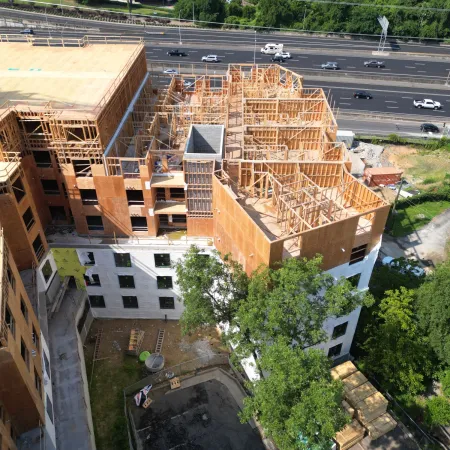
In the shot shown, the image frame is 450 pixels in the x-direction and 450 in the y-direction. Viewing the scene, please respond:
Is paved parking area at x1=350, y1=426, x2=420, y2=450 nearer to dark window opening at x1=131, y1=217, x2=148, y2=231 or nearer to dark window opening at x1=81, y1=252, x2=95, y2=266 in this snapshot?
dark window opening at x1=131, y1=217, x2=148, y2=231

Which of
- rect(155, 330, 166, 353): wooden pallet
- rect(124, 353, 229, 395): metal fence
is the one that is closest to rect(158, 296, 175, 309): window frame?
rect(155, 330, 166, 353): wooden pallet

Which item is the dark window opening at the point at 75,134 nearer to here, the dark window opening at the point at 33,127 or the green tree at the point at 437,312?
the dark window opening at the point at 33,127

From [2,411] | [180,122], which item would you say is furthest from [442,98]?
[2,411]

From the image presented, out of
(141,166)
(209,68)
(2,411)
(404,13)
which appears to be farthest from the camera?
(404,13)

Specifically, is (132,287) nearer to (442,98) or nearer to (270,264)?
(270,264)

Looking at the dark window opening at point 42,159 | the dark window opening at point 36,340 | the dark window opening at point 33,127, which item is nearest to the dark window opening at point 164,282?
the dark window opening at point 36,340

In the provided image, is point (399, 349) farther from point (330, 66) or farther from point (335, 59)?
point (335, 59)
